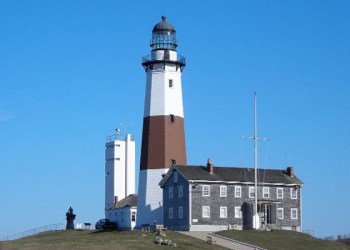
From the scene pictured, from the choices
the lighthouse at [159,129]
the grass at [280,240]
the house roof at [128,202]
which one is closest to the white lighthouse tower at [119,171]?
the house roof at [128,202]

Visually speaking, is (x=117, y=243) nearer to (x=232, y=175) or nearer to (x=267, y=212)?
(x=232, y=175)

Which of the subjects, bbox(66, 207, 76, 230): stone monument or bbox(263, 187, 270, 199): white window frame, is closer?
bbox(263, 187, 270, 199): white window frame

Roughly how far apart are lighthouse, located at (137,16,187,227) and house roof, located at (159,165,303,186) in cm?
193

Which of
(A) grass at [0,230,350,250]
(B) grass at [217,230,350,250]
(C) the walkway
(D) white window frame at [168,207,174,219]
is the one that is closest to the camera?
(A) grass at [0,230,350,250]

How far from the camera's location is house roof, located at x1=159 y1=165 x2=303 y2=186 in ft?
274

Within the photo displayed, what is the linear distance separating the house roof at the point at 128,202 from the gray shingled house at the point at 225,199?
28.8 feet

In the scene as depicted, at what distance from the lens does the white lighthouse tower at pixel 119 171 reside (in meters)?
101

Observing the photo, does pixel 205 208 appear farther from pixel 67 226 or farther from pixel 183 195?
pixel 67 226

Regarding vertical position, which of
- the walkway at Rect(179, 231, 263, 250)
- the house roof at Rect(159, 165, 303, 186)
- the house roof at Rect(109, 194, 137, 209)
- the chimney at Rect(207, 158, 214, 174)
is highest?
the chimney at Rect(207, 158, 214, 174)

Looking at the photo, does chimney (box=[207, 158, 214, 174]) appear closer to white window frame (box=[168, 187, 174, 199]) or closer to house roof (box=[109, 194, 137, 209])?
white window frame (box=[168, 187, 174, 199])

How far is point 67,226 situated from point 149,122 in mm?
17918

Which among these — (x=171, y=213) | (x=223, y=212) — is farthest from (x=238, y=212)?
(x=171, y=213)

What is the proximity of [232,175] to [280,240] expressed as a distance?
531 inches

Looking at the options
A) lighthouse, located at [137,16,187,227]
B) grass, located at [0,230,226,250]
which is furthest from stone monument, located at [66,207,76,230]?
grass, located at [0,230,226,250]
